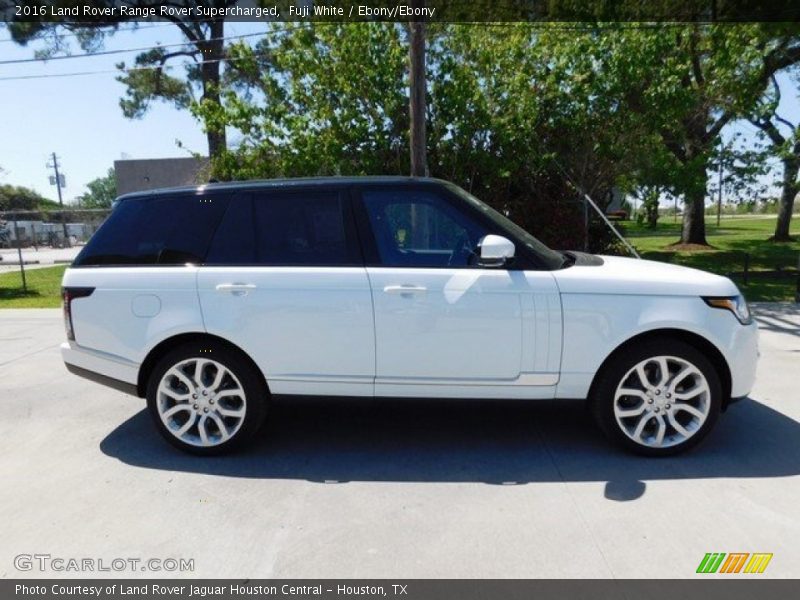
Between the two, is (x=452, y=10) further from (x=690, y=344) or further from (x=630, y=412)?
(x=630, y=412)

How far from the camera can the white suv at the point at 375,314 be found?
134 inches

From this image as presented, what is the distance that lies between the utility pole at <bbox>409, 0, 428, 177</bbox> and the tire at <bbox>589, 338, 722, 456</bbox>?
19.8 ft

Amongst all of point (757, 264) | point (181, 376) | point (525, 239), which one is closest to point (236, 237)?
point (181, 376)

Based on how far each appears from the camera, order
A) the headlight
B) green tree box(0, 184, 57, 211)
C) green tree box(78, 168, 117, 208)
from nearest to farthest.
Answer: the headlight < green tree box(0, 184, 57, 211) < green tree box(78, 168, 117, 208)

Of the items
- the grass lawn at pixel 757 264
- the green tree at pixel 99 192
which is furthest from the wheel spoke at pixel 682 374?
the green tree at pixel 99 192

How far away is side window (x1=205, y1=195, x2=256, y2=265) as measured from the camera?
3.65m

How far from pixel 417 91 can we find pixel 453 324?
20.6 ft

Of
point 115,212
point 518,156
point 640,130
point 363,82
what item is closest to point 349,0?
point 363,82

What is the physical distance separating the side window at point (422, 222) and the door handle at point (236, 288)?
0.89 m

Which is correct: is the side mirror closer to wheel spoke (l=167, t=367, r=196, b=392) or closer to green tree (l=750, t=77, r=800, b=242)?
wheel spoke (l=167, t=367, r=196, b=392)

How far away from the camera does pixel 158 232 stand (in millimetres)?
3787

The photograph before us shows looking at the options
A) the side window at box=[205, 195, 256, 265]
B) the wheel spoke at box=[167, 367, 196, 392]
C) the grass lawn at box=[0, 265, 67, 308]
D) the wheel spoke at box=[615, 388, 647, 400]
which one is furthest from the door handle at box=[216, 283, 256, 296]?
the grass lawn at box=[0, 265, 67, 308]

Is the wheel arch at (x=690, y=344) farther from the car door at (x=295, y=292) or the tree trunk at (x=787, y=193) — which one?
the tree trunk at (x=787, y=193)

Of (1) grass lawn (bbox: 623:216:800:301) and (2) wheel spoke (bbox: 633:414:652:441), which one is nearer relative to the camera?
(2) wheel spoke (bbox: 633:414:652:441)
